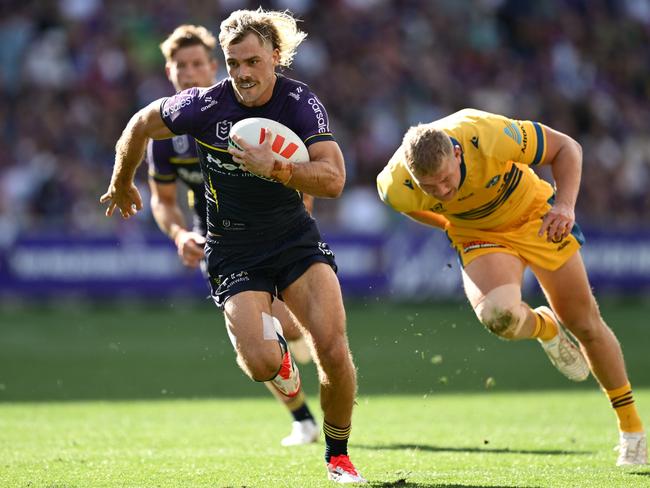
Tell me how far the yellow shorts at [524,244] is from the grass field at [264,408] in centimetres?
98

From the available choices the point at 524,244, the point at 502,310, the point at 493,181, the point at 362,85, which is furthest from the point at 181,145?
A: the point at 362,85

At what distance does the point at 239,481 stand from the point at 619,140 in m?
16.1

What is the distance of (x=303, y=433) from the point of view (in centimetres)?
803

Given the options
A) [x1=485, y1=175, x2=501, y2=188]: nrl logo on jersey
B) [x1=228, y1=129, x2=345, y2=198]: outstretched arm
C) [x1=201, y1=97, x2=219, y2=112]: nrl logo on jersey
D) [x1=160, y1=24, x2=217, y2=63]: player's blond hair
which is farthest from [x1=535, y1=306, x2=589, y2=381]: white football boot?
[x1=160, y1=24, x2=217, y2=63]: player's blond hair

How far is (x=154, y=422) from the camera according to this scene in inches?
352

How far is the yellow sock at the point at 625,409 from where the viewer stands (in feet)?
22.7

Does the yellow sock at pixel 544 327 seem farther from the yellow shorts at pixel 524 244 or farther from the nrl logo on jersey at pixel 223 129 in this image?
the nrl logo on jersey at pixel 223 129

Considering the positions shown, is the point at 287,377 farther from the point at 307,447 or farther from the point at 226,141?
the point at 226,141

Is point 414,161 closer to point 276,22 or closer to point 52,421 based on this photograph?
point 276,22

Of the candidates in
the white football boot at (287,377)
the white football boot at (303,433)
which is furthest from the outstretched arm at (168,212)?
the white football boot at (287,377)

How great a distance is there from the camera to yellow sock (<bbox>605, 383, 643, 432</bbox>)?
22.7 feet

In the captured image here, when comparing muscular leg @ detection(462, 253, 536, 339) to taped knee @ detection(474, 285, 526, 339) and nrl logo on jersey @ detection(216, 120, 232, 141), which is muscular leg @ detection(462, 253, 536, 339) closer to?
taped knee @ detection(474, 285, 526, 339)

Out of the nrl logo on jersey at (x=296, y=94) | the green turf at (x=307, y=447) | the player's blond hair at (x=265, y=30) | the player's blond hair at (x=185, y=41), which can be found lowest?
the green turf at (x=307, y=447)

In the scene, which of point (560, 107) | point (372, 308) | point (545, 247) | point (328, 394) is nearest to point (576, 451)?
point (545, 247)
